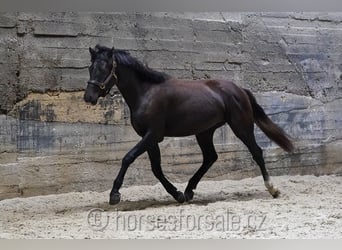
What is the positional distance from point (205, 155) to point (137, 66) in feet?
1.39

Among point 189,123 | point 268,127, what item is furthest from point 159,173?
point 268,127

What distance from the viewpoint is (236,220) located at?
6.92 feet

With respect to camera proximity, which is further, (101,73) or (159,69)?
(159,69)

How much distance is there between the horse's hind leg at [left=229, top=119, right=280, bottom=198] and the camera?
7.47 ft

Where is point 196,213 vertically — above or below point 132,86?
below

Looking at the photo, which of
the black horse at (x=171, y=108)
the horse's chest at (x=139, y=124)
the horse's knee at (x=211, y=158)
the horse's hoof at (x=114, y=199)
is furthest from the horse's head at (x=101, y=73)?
the horse's knee at (x=211, y=158)

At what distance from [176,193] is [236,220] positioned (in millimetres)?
258

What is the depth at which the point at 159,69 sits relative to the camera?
7.63ft

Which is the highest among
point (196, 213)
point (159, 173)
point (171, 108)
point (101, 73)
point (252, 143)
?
point (101, 73)

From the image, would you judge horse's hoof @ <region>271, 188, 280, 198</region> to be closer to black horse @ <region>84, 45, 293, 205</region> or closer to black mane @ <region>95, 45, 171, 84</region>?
black horse @ <region>84, 45, 293, 205</region>

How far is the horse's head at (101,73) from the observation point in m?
2.16

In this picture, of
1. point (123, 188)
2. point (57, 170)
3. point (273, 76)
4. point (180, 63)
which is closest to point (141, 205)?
point (123, 188)

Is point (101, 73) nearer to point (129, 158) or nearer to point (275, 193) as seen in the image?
point (129, 158)

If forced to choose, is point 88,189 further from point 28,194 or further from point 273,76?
point 273,76
